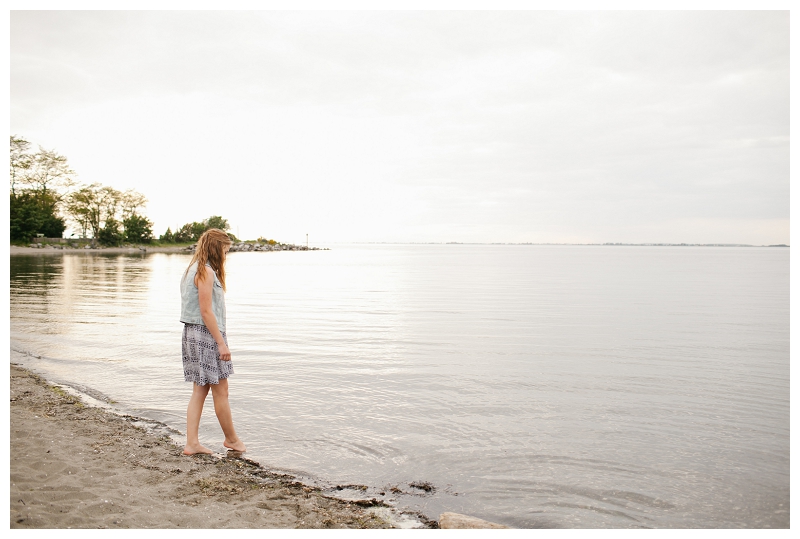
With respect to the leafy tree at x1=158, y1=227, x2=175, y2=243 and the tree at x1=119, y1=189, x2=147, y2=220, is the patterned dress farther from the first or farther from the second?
the leafy tree at x1=158, y1=227, x2=175, y2=243

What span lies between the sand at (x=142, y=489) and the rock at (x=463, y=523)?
18 cm

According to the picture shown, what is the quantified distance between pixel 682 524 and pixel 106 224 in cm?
10029

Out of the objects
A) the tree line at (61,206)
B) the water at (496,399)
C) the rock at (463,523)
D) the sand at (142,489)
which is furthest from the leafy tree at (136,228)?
the rock at (463,523)

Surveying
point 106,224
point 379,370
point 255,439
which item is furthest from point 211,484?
point 106,224

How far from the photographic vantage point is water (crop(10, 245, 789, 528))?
559 cm

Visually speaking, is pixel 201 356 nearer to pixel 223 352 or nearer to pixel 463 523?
pixel 223 352

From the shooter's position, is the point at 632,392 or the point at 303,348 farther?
the point at 303,348

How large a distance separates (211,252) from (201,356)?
1148mm

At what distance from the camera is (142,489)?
4.95 meters

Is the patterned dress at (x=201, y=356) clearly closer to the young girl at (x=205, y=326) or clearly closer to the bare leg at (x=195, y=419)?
the young girl at (x=205, y=326)

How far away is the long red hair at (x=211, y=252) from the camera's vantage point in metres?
5.74

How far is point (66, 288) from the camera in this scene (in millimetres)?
25625

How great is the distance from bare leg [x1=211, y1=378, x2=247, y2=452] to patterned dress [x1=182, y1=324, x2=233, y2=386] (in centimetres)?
13

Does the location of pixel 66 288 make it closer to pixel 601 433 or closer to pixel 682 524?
pixel 601 433
